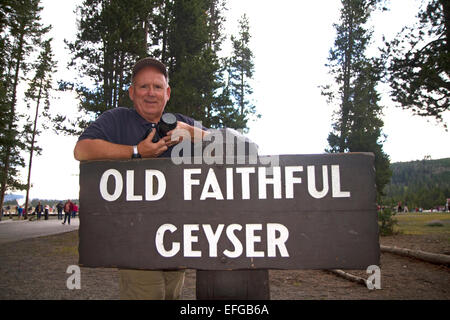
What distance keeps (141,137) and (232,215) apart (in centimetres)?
89

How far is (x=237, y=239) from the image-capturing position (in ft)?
5.09

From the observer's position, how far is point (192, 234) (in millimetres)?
1559

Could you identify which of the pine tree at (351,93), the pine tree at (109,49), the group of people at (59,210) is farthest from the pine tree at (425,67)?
the group of people at (59,210)

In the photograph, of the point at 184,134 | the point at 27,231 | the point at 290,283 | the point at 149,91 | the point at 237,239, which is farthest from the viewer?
the point at 27,231

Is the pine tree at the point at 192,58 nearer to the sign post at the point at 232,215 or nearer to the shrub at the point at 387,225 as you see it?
the shrub at the point at 387,225

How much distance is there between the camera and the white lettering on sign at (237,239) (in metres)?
1.54

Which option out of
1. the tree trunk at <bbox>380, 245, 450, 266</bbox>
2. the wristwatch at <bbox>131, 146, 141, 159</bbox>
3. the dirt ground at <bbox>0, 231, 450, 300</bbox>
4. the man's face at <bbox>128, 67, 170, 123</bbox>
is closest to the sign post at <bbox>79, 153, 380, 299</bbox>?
the wristwatch at <bbox>131, 146, 141, 159</bbox>

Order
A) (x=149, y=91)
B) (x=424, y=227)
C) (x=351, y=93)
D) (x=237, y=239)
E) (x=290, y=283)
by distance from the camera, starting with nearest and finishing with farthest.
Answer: (x=237, y=239), (x=149, y=91), (x=290, y=283), (x=424, y=227), (x=351, y=93)

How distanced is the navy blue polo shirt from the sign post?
361 millimetres

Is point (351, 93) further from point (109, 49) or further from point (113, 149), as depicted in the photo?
point (113, 149)

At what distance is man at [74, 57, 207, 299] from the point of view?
5.75 feet

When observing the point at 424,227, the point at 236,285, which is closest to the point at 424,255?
the point at 236,285

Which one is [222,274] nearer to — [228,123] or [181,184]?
[181,184]

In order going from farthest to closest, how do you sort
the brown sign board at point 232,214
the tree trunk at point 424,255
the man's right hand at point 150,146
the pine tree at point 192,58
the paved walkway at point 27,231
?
the pine tree at point 192,58, the paved walkway at point 27,231, the tree trunk at point 424,255, the man's right hand at point 150,146, the brown sign board at point 232,214
